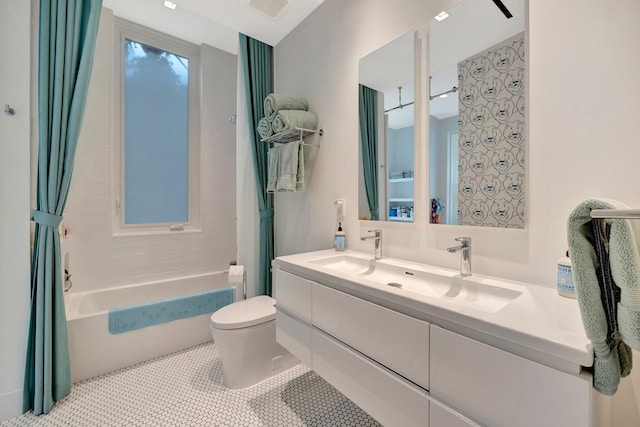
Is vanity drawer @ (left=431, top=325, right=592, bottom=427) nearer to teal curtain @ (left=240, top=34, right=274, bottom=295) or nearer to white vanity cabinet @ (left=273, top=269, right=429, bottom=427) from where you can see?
white vanity cabinet @ (left=273, top=269, right=429, bottom=427)

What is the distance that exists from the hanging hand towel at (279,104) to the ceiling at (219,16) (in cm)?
62

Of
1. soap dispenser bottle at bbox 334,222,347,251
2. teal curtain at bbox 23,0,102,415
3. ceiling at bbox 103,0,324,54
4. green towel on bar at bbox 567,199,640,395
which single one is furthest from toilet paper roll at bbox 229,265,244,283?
green towel on bar at bbox 567,199,640,395

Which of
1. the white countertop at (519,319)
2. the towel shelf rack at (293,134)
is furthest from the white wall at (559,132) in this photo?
the towel shelf rack at (293,134)

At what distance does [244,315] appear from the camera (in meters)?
1.80

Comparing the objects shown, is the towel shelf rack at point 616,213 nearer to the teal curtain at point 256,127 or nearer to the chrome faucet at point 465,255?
the chrome faucet at point 465,255

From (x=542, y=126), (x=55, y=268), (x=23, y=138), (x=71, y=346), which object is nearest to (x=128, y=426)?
(x=71, y=346)

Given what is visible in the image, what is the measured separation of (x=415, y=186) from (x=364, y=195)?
1.15ft

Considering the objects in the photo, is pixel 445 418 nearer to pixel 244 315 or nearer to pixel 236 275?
pixel 244 315

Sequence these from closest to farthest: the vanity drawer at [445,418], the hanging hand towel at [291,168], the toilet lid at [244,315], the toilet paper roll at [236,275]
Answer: the vanity drawer at [445,418]
the toilet lid at [244,315]
the hanging hand towel at [291,168]
the toilet paper roll at [236,275]

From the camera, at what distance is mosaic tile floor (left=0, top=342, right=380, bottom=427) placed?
58.4 inches

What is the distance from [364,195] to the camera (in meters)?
1.70

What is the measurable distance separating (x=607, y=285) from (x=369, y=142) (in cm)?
126

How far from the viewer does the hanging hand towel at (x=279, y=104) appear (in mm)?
1974

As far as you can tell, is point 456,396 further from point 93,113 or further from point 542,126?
point 93,113
